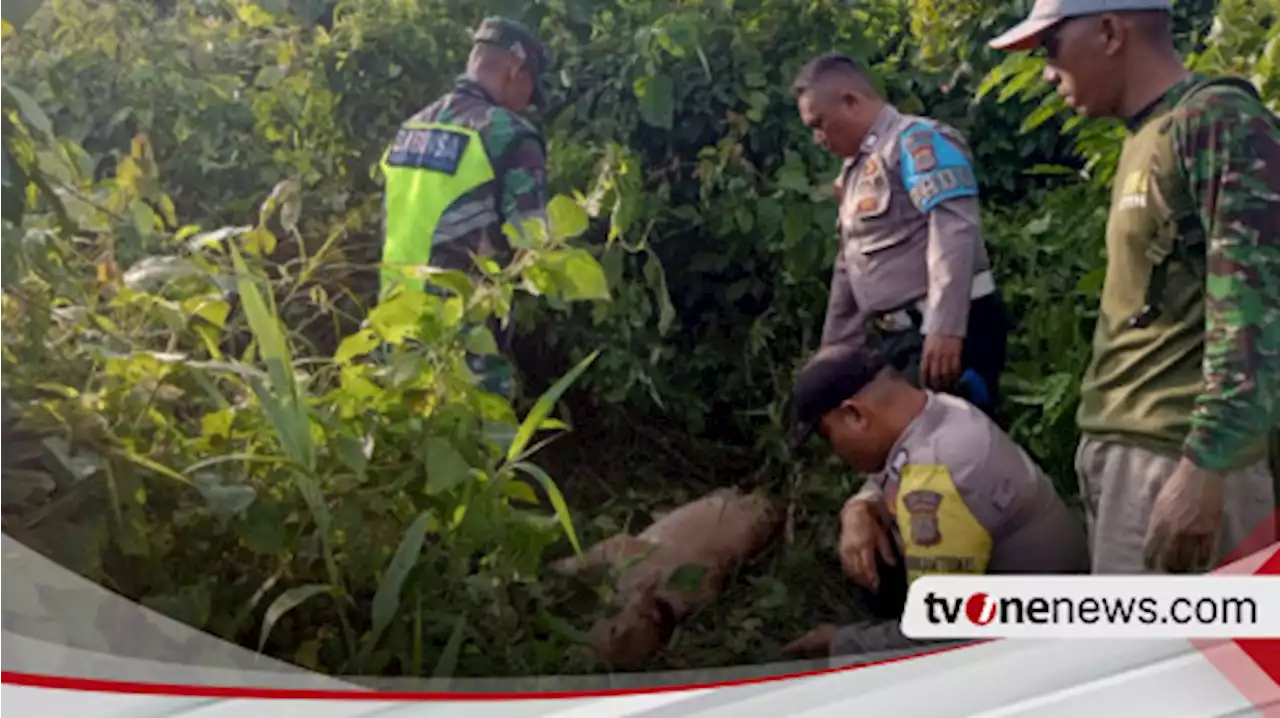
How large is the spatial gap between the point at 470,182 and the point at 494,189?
2cm

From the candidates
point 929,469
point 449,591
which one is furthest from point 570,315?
point 929,469

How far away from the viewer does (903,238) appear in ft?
4.24

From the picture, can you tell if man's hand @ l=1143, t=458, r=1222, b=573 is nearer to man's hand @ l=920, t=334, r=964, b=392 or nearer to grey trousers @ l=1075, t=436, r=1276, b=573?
grey trousers @ l=1075, t=436, r=1276, b=573

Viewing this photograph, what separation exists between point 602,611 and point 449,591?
0.15 m

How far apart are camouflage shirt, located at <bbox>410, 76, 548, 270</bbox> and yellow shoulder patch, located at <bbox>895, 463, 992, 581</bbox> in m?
0.46

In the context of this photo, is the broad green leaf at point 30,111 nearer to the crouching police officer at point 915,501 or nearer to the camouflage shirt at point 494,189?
the camouflage shirt at point 494,189

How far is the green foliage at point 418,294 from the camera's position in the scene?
3.98 ft

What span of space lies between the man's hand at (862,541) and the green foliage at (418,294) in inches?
0.8

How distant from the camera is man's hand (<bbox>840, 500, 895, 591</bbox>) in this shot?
132 cm

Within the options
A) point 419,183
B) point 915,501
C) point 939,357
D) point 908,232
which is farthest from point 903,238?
point 419,183

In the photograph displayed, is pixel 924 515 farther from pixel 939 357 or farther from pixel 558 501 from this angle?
pixel 558 501

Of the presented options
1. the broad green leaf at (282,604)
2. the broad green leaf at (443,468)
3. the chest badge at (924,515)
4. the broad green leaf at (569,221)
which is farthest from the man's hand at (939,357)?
the broad green leaf at (282,604)

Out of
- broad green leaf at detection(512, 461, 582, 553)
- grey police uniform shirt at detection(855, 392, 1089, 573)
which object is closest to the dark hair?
grey police uniform shirt at detection(855, 392, 1089, 573)

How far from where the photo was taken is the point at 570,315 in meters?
1.28
